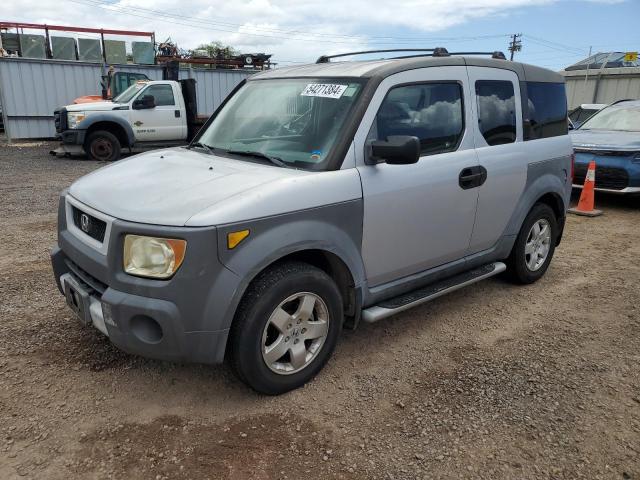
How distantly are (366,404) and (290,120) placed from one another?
6.07ft

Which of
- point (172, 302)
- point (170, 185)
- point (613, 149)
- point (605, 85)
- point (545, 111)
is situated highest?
point (605, 85)

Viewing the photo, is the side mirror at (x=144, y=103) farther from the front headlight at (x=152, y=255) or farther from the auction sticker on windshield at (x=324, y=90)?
the front headlight at (x=152, y=255)

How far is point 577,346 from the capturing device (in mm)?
3654

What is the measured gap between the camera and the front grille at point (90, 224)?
276 centimetres

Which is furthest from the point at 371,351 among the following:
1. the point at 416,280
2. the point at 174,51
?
the point at 174,51

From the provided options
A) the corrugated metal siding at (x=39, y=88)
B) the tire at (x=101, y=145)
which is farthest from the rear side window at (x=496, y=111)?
the corrugated metal siding at (x=39, y=88)

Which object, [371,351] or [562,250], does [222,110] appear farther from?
[562,250]

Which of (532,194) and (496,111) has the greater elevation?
(496,111)

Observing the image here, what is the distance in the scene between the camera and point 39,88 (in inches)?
635

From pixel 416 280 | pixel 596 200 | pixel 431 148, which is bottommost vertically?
pixel 596 200

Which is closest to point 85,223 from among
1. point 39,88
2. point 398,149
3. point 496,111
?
point 398,149

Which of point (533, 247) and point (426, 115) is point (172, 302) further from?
point (533, 247)

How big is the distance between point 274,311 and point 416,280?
123 cm

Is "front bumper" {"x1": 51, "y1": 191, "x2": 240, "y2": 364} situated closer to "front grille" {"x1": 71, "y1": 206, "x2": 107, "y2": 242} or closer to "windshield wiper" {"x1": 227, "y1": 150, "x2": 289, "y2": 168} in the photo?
"front grille" {"x1": 71, "y1": 206, "x2": 107, "y2": 242}
